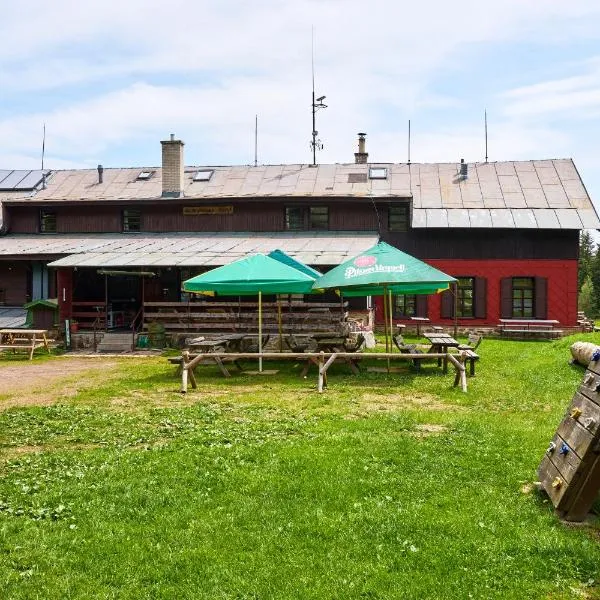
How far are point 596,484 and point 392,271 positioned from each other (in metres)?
7.50

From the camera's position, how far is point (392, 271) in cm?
1168

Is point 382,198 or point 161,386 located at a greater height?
point 382,198

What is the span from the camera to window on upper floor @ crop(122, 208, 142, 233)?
25.0 meters

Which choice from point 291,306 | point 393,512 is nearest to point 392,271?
point 291,306

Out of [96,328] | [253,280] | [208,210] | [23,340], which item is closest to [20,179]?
[208,210]

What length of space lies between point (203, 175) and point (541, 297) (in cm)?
1499

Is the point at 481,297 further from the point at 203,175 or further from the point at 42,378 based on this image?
the point at 42,378

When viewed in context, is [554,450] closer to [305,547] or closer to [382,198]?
[305,547]

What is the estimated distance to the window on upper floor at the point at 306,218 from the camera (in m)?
24.2

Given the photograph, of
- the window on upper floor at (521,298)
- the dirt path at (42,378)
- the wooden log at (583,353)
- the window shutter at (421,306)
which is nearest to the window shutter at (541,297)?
the window on upper floor at (521,298)

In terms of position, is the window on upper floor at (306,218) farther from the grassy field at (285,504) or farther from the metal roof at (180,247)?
the grassy field at (285,504)

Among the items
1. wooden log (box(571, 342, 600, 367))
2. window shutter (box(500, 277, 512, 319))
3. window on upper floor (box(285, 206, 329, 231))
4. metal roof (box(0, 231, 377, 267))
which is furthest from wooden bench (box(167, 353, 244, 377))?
window shutter (box(500, 277, 512, 319))

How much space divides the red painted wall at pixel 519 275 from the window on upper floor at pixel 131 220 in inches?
407

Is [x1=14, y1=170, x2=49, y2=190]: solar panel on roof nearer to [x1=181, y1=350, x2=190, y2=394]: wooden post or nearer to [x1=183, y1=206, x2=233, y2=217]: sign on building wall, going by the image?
[x1=183, y1=206, x2=233, y2=217]: sign on building wall
